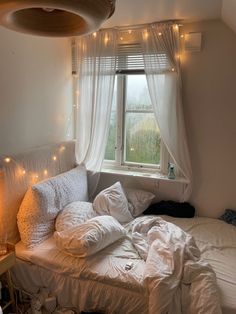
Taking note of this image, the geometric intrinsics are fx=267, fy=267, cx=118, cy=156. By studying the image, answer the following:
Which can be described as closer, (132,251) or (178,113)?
(132,251)

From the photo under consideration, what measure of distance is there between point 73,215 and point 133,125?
130cm

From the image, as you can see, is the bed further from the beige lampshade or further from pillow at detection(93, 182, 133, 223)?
the beige lampshade

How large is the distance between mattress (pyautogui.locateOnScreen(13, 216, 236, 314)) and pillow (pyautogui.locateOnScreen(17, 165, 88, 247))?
0.09 meters

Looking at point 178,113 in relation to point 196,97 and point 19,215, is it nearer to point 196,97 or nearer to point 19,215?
point 196,97

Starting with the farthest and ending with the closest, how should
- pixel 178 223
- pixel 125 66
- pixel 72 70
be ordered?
pixel 72 70 → pixel 125 66 → pixel 178 223

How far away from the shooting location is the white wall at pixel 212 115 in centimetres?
253

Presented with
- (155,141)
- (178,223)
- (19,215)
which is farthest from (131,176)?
(19,215)

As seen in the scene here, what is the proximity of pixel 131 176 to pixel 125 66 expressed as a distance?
118 cm

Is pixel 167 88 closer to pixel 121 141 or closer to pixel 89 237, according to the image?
pixel 121 141

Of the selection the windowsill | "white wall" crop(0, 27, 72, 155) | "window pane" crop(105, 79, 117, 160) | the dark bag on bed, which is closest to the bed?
"white wall" crop(0, 27, 72, 155)

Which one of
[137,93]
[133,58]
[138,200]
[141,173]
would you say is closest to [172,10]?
[133,58]

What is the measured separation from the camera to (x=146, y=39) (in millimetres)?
2666

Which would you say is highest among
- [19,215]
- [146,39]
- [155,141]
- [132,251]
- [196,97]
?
[146,39]

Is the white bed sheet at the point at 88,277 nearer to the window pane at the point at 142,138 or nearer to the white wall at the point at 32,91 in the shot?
the white wall at the point at 32,91
